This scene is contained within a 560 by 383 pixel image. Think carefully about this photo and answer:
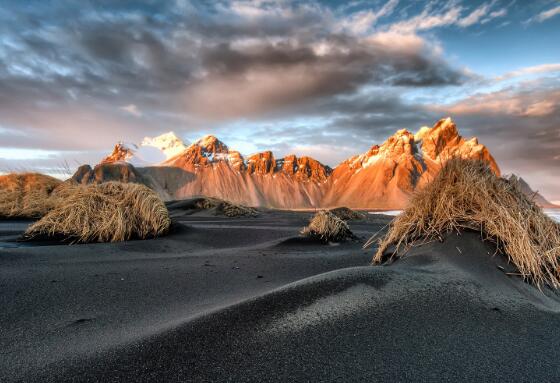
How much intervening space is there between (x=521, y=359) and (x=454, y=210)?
5.60 feet

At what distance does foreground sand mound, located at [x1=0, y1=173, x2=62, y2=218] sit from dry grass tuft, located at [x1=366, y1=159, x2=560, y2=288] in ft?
26.9

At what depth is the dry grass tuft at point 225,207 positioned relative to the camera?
12891 millimetres

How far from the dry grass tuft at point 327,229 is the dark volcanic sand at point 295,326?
3.11 metres

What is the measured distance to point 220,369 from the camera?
1.25 metres

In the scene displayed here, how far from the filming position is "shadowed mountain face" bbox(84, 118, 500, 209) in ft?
420

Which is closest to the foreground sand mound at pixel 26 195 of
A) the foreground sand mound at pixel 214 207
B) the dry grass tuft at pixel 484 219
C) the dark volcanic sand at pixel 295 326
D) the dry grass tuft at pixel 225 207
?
the foreground sand mound at pixel 214 207

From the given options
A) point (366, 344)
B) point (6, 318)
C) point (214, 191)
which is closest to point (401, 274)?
point (366, 344)

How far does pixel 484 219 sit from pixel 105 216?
5.20 metres

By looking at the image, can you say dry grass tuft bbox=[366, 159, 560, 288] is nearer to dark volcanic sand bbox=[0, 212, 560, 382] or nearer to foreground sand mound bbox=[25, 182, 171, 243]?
dark volcanic sand bbox=[0, 212, 560, 382]

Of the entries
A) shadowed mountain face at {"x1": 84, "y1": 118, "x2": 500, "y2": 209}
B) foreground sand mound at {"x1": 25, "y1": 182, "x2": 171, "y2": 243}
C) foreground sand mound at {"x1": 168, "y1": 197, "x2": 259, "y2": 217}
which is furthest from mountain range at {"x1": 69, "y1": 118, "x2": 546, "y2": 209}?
foreground sand mound at {"x1": 25, "y1": 182, "x2": 171, "y2": 243}

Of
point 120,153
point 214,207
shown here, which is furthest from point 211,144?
point 214,207

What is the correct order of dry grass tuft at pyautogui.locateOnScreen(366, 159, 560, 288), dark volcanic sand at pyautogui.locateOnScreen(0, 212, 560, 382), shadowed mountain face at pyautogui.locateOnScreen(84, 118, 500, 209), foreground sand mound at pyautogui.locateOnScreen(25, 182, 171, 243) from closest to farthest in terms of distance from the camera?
dark volcanic sand at pyautogui.locateOnScreen(0, 212, 560, 382)
dry grass tuft at pyautogui.locateOnScreen(366, 159, 560, 288)
foreground sand mound at pyautogui.locateOnScreen(25, 182, 171, 243)
shadowed mountain face at pyautogui.locateOnScreen(84, 118, 500, 209)

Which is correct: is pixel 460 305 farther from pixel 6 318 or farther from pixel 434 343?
pixel 6 318

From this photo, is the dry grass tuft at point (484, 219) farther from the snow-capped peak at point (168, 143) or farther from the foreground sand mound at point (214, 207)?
the snow-capped peak at point (168, 143)
